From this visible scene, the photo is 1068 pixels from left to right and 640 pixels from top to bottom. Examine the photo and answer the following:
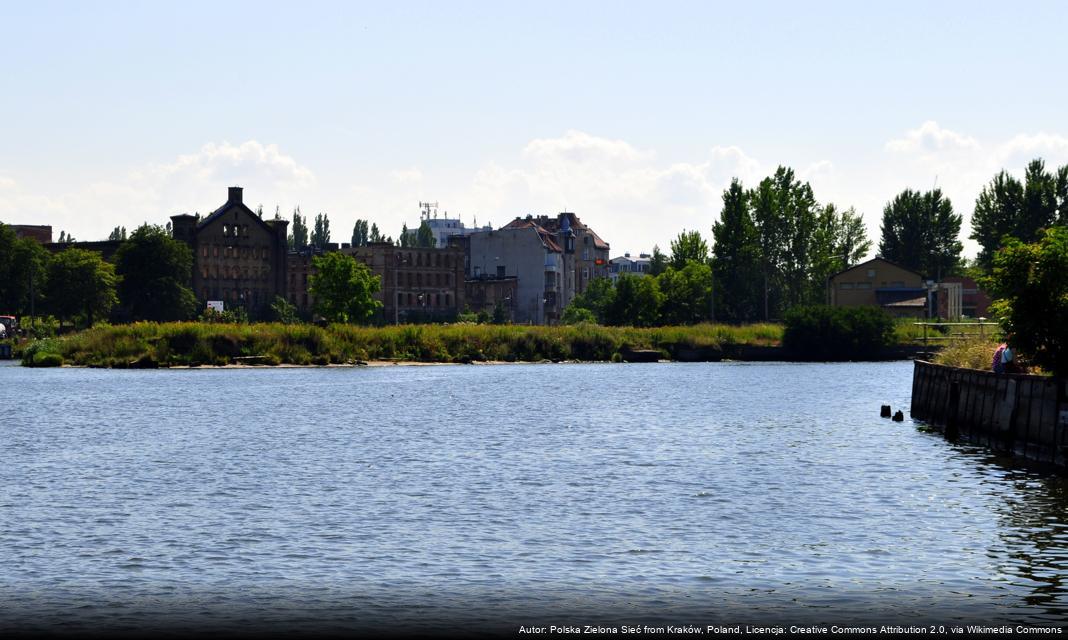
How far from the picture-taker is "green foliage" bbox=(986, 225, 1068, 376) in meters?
36.0

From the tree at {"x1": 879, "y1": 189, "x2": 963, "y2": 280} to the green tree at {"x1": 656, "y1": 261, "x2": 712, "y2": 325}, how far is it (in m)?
28.1

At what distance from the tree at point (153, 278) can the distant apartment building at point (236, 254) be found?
1690 centimetres

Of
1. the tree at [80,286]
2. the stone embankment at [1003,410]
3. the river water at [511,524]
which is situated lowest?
the river water at [511,524]

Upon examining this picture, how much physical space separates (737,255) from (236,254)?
6935 centimetres

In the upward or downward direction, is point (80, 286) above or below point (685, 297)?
below

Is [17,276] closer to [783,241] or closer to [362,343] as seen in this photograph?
[362,343]

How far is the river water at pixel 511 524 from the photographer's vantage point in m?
18.1

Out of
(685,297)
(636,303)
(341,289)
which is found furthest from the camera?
(685,297)

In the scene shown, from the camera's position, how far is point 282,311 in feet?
568

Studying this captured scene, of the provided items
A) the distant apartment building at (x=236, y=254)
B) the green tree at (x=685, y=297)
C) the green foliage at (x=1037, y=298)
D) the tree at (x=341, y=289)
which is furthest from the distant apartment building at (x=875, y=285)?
the green foliage at (x=1037, y=298)

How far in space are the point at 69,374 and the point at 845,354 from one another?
250ft

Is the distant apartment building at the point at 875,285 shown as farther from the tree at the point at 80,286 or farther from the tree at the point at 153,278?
the tree at the point at 80,286

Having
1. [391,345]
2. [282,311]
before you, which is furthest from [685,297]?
[282,311]

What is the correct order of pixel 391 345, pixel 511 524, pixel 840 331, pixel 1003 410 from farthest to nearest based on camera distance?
pixel 840 331
pixel 391 345
pixel 1003 410
pixel 511 524
